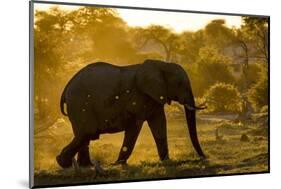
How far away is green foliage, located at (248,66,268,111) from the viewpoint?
461cm

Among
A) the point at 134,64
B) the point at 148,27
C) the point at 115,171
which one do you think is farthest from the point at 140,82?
the point at 115,171

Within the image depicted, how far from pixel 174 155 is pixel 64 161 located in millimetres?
848

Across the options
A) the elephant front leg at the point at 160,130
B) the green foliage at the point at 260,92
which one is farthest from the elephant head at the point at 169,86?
the green foliage at the point at 260,92

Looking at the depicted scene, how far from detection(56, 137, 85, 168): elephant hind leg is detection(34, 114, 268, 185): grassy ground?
0.04 m

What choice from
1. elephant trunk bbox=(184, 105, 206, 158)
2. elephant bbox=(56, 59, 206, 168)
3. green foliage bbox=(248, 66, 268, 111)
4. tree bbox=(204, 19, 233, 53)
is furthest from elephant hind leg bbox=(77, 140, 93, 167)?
green foliage bbox=(248, 66, 268, 111)

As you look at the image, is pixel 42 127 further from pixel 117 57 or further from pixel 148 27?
pixel 148 27

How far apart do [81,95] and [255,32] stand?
154 cm

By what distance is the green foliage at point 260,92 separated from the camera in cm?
461

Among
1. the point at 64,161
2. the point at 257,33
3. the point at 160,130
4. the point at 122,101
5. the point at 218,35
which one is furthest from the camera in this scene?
the point at 257,33

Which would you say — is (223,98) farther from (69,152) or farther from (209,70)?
(69,152)

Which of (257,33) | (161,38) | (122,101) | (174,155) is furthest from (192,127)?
(257,33)

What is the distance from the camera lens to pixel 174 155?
432 cm

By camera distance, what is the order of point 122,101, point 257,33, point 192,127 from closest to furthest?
point 122,101 < point 192,127 < point 257,33

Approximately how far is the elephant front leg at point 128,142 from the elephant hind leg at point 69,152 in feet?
1.04
